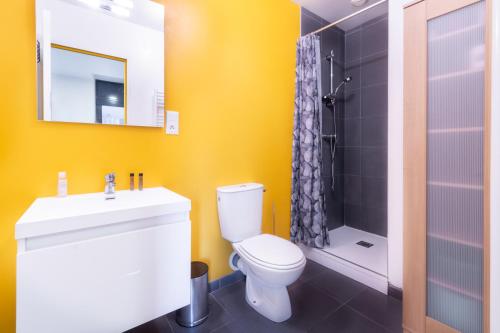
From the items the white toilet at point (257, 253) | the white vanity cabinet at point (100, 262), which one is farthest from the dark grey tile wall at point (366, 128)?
the white vanity cabinet at point (100, 262)

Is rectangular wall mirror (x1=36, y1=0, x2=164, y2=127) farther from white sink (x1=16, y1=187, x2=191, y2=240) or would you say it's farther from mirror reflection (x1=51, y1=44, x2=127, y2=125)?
white sink (x1=16, y1=187, x2=191, y2=240)

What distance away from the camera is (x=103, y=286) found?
1019mm

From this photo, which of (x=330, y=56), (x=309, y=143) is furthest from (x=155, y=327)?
(x=330, y=56)

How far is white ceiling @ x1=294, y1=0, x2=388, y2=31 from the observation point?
2334mm

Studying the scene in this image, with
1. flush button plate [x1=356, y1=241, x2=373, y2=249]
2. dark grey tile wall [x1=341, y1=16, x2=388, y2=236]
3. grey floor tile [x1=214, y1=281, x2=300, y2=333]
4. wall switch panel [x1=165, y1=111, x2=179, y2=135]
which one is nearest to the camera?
grey floor tile [x1=214, y1=281, x2=300, y2=333]

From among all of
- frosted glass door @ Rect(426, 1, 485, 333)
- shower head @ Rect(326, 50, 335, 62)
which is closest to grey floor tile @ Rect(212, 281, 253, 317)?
frosted glass door @ Rect(426, 1, 485, 333)

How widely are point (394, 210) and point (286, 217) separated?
96 centimetres

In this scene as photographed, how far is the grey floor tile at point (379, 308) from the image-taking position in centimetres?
149

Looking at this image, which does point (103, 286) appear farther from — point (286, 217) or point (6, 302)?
point (286, 217)

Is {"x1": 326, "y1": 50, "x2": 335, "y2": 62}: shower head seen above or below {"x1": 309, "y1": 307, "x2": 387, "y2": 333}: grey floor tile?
above

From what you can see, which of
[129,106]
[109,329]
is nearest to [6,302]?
[109,329]

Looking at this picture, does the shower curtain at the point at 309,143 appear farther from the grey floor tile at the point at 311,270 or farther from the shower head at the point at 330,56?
Result: the shower head at the point at 330,56

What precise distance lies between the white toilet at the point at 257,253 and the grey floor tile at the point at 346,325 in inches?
8.4

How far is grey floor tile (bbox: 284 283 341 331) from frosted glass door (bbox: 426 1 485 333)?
59 cm
